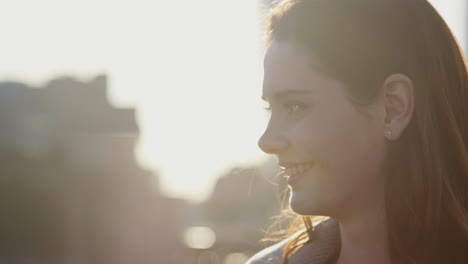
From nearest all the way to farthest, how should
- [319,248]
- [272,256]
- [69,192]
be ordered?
[319,248] < [272,256] < [69,192]

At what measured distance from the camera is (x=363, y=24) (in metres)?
3.53

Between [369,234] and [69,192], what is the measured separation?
134 feet

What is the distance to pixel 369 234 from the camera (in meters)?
3.63

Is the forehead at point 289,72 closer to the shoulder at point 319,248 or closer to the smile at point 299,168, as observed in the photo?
the smile at point 299,168

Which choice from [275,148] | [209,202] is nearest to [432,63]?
[275,148]

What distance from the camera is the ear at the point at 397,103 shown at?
11.4ft

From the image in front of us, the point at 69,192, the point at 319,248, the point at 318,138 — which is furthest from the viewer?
the point at 69,192

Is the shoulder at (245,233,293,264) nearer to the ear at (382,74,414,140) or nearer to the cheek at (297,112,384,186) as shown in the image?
the cheek at (297,112,384,186)

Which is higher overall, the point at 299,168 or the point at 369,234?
the point at 299,168

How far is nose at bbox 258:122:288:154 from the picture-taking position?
3.42m

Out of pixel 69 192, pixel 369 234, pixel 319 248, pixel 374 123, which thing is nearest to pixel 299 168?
pixel 374 123

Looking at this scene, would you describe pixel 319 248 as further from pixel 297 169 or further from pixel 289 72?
pixel 289 72

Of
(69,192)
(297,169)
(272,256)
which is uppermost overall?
(69,192)

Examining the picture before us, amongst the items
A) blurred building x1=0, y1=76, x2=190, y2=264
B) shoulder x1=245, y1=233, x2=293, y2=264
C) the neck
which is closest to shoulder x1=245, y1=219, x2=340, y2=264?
shoulder x1=245, y1=233, x2=293, y2=264
